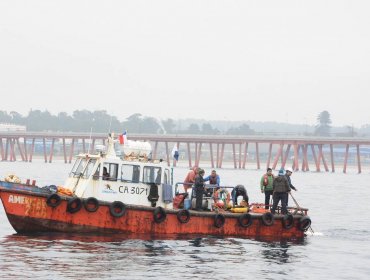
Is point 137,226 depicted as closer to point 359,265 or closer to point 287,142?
point 359,265

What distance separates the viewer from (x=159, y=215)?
31.6 meters

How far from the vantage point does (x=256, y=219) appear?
33531 millimetres

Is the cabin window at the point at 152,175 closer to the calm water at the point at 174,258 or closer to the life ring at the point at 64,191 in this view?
the calm water at the point at 174,258

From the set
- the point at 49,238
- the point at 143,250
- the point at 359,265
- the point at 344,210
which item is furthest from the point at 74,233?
the point at 344,210

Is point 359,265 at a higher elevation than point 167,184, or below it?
below

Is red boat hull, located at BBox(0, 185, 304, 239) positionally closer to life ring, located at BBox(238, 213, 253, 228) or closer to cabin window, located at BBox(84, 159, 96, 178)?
life ring, located at BBox(238, 213, 253, 228)

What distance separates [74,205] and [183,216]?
12.1 ft

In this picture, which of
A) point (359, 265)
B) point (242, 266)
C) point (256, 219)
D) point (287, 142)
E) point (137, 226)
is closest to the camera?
point (242, 266)

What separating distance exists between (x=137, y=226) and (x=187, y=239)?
1684mm

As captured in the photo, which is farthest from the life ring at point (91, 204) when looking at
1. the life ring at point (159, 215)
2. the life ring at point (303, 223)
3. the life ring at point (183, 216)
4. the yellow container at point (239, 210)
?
the life ring at point (303, 223)

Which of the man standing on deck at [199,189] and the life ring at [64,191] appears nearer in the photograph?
the life ring at [64,191]

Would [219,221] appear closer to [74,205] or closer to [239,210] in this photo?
[239,210]

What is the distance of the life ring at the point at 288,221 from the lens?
111 ft

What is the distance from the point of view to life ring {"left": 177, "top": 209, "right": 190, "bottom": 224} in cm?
3189
